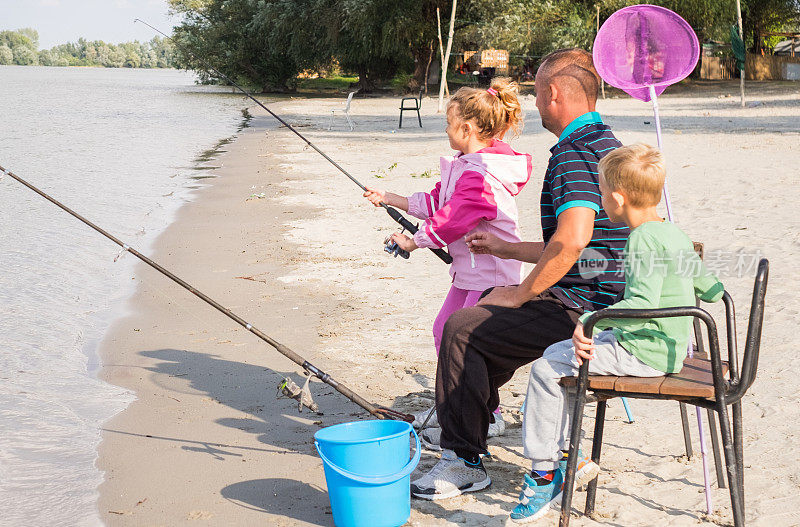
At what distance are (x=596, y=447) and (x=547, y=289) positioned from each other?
590mm

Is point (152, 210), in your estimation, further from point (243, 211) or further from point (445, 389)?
point (445, 389)

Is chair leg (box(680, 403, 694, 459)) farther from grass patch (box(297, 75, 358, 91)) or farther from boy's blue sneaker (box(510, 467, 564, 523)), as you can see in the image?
grass patch (box(297, 75, 358, 91))

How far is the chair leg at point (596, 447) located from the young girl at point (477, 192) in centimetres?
80

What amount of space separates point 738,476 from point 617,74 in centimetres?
176

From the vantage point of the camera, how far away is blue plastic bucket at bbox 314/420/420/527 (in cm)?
285

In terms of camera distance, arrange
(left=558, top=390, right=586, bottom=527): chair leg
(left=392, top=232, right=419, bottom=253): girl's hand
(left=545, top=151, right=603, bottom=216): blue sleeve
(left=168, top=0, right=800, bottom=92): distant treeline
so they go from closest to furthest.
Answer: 1. (left=558, top=390, right=586, bottom=527): chair leg
2. (left=545, top=151, right=603, bottom=216): blue sleeve
3. (left=392, top=232, right=419, bottom=253): girl's hand
4. (left=168, top=0, right=800, bottom=92): distant treeline

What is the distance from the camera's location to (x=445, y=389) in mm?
3156

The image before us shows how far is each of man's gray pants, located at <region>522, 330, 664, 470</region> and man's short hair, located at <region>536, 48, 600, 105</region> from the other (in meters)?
0.96

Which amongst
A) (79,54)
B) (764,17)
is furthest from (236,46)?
(79,54)

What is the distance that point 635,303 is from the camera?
8.35 feet

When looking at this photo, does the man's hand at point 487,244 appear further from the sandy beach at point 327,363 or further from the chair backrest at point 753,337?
the chair backrest at point 753,337

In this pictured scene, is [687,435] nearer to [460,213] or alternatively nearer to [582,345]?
[582,345]

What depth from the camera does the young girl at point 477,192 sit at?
3.42 metres

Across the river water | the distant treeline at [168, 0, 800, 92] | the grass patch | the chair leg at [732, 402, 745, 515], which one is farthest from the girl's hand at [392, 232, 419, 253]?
the grass patch
